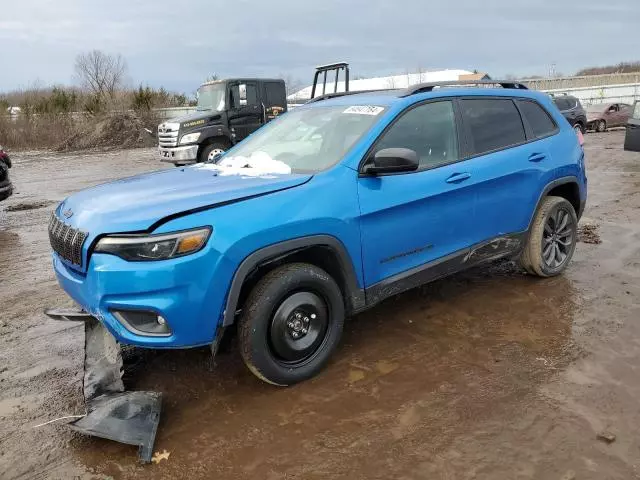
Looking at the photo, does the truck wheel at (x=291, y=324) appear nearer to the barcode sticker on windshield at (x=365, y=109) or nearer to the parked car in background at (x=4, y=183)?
the barcode sticker on windshield at (x=365, y=109)

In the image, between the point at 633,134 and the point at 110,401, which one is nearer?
the point at 110,401

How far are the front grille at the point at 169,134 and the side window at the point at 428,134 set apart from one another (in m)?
11.1

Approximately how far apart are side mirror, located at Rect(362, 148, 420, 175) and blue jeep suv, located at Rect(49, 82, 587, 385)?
11 mm

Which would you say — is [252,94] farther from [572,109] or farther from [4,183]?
[572,109]

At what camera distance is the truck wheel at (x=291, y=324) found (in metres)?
3.07

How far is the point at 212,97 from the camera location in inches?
581

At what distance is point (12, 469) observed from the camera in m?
2.71

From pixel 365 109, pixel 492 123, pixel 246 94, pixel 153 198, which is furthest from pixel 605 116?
pixel 153 198

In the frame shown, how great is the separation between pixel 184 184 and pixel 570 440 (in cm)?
270

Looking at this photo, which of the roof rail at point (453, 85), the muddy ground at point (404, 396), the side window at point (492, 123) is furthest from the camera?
the side window at point (492, 123)

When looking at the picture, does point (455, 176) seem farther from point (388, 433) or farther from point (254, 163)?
point (388, 433)

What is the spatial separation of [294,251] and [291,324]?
46 centimetres

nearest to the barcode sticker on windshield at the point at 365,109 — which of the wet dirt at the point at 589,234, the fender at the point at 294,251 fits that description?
the fender at the point at 294,251

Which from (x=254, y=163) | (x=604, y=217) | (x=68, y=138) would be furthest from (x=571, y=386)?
(x=68, y=138)
